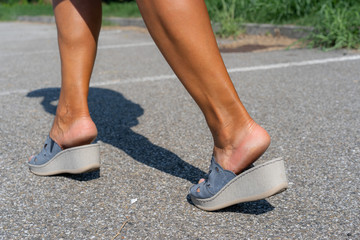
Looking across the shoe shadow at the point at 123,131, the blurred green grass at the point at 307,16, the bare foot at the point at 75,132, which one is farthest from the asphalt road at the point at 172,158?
the blurred green grass at the point at 307,16

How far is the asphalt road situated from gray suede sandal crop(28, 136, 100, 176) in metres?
0.05

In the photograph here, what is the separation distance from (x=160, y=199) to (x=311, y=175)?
62cm

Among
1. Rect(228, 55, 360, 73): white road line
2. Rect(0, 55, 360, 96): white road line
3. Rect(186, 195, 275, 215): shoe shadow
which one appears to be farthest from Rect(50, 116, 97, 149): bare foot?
Rect(228, 55, 360, 73): white road line

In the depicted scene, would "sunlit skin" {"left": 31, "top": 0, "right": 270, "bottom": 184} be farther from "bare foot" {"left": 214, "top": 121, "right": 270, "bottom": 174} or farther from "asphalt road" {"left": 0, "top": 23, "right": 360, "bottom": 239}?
"asphalt road" {"left": 0, "top": 23, "right": 360, "bottom": 239}

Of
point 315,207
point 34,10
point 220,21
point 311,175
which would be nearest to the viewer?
point 315,207

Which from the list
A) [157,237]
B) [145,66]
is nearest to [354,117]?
[157,237]

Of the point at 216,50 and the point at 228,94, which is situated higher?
the point at 216,50

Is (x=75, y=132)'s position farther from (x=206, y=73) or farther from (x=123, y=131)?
(x=123, y=131)

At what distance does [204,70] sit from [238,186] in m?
0.38

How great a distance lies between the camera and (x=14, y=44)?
743cm

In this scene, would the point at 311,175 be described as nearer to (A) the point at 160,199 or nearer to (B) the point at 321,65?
(A) the point at 160,199

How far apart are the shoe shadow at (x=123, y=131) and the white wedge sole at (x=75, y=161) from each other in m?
0.09

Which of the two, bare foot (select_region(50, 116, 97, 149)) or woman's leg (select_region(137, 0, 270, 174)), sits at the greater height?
woman's leg (select_region(137, 0, 270, 174))

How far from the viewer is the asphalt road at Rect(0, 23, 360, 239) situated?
1470mm
